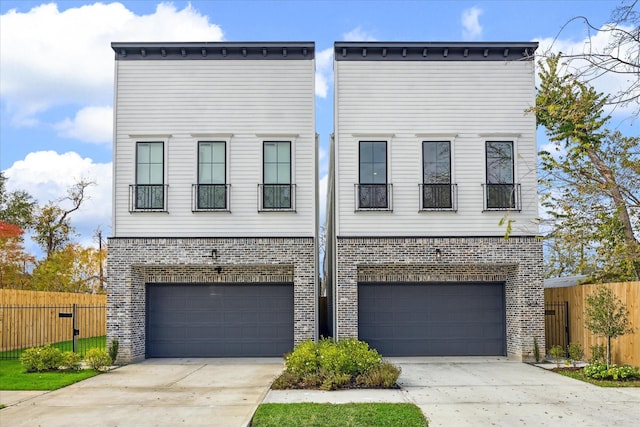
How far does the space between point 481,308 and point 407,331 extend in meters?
2.22

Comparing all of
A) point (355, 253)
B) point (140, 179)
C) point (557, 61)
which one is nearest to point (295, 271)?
point (355, 253)

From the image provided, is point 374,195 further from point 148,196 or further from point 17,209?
point 17,209

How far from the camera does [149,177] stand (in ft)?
59.8

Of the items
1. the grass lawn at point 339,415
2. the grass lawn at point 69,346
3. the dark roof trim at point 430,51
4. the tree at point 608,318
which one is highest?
the dark roof trim at point 430,51

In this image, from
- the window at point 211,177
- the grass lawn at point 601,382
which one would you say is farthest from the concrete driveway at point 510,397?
the window at point 211,177

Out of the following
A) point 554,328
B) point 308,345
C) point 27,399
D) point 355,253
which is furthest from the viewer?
point 554,328

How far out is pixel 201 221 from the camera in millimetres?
17984

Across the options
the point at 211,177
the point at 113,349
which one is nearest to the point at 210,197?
the point at 211,177

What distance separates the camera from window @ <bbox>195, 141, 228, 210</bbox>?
59.2 feet

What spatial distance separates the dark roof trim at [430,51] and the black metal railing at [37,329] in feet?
35.2

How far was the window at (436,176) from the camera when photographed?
1800 centimetres

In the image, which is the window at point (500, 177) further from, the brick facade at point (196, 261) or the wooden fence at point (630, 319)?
the brick facade at point (196, 261)

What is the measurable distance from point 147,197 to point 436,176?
789 centimetres

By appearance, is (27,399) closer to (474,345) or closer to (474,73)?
(474,345)
